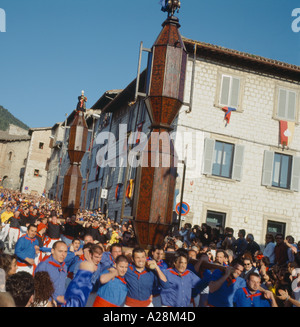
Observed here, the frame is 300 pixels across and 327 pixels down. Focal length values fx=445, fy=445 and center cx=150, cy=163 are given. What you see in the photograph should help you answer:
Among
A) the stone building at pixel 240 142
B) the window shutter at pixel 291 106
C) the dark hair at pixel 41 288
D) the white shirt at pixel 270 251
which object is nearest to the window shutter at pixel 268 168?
the stone building at pixel 240 142

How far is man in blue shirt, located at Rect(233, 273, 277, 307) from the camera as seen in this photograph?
6402 mm

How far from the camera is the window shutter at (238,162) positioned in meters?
19.4

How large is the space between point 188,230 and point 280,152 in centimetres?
719

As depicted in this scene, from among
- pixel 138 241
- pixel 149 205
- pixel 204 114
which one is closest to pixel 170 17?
pixel 149 205

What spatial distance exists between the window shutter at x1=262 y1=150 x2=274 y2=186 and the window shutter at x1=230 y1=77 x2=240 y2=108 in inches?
101

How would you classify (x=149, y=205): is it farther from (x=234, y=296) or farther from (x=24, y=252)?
(x=24, y=252)

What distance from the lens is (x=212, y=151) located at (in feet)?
63.5

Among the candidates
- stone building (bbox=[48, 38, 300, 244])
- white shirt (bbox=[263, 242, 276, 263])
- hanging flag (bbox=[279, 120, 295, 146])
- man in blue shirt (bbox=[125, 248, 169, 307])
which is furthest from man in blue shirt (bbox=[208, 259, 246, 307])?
hanging flag (bbox=[279, 120, 295, 146])

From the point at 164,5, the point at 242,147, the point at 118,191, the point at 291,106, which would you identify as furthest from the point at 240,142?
the point at 164,5

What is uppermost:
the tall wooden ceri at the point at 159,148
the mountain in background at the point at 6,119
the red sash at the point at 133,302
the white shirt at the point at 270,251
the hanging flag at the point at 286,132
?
the mountain in background at the point at 6,119

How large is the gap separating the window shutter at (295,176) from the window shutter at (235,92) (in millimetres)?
3701

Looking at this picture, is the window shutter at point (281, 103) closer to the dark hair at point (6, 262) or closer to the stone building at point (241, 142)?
the stone building at point (241, 142)

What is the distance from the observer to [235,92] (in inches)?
786
